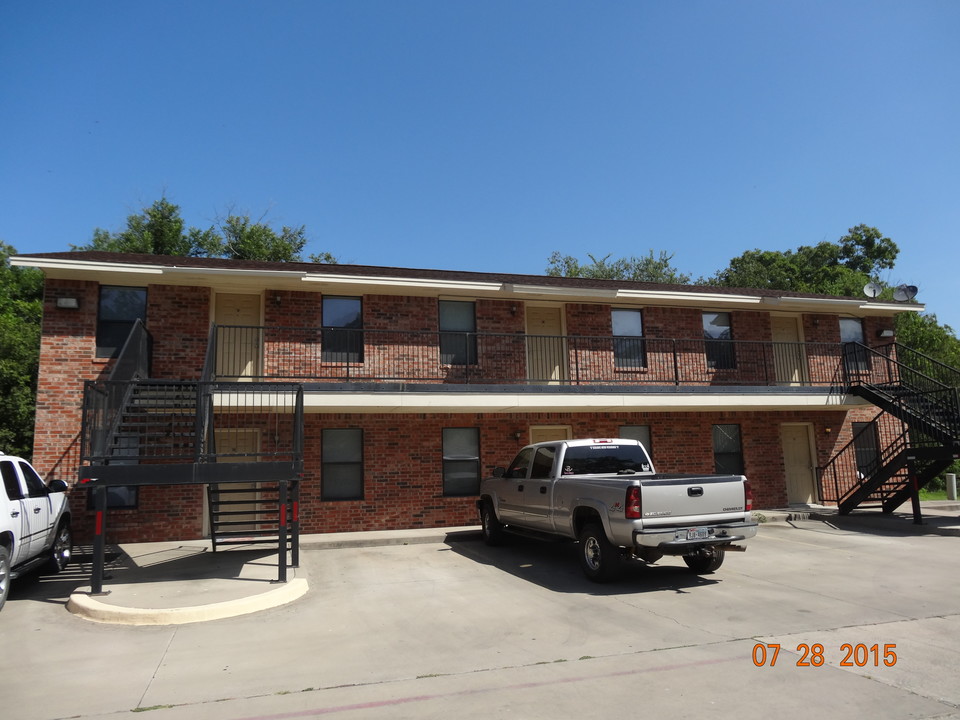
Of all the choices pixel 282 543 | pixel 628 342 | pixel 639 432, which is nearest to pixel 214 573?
pixel 282 543

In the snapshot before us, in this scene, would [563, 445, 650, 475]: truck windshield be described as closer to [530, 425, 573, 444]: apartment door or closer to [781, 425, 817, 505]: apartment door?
[530, 425, 573, 444]: apartment door

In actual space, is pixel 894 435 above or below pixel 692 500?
above

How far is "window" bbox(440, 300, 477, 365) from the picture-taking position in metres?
15.5

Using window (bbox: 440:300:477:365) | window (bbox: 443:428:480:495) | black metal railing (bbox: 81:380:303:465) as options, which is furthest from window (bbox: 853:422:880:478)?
black metal railing (bbox: 81:380:303:465)

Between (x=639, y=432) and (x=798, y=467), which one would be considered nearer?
(x=639, y=432)

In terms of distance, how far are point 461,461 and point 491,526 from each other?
3.03m

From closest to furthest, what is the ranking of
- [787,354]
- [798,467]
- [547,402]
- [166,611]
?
[166,611]
[547,402]
[798,467]
[787,354]

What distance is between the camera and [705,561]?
9.59 metres

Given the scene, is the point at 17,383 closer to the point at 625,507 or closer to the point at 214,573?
the point at 214,573

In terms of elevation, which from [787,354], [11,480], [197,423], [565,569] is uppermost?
[787,354]

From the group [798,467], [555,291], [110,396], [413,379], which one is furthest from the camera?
[798,467]

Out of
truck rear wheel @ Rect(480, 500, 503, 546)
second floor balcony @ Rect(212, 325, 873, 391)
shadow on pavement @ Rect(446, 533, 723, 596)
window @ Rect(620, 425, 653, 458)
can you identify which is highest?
second floor balcony @ Rect(212, 325, 873, 391)

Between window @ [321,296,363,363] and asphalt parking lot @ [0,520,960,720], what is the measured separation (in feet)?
18.4

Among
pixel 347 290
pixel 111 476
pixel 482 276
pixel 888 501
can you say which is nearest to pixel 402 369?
pixel 347 290
